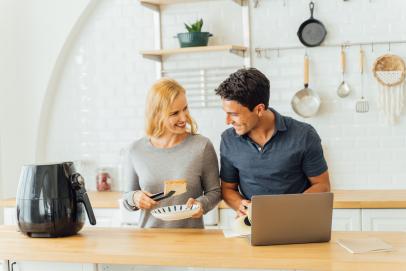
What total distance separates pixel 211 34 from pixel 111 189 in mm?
1436

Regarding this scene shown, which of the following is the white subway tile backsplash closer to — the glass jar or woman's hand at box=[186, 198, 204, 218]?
the glass jar

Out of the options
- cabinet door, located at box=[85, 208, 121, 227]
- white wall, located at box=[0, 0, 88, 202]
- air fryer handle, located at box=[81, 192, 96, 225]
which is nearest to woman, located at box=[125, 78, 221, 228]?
air fryer handle, located at box=[81, 192, 96, 225]

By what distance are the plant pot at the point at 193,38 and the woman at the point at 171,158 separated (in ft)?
5.26

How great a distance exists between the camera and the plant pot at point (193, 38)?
15.8 feet

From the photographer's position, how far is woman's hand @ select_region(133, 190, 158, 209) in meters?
3.09

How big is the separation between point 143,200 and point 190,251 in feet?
1.75

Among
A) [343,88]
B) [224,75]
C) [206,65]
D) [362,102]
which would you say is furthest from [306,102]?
[206,65]

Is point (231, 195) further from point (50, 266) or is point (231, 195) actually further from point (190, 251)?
point (50, 266)

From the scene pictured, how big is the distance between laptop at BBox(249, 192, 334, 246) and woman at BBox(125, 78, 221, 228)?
56 centimetres

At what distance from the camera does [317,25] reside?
189 inches

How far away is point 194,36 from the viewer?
4820 mm

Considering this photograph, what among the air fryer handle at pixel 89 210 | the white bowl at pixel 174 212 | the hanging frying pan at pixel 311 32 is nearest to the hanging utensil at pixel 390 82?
the hanging frying pan at pixel 311 32

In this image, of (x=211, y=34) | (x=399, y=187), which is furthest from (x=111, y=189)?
(x=399, y=187)

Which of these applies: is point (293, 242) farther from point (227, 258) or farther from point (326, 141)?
point (326, 141)
